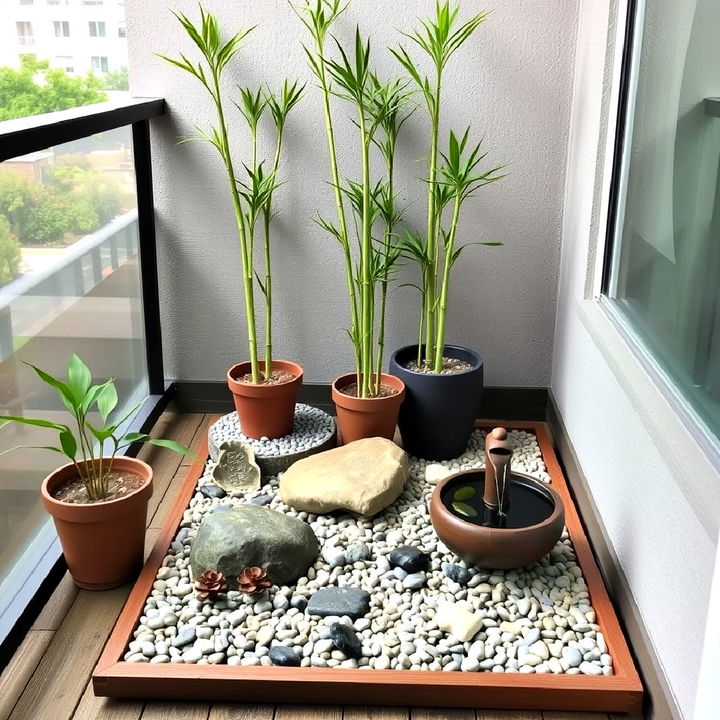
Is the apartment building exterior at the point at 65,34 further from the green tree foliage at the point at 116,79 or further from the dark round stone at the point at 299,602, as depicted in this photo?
the dark round stone at the point at 299,602

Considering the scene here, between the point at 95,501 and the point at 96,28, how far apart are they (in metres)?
2.32

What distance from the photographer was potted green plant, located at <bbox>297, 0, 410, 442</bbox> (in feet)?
7.97

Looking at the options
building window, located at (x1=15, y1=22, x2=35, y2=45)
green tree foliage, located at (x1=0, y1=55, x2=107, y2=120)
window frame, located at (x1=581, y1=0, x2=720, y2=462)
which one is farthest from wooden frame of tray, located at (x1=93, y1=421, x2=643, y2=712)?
building window, located at (x1=15, y1=22, x2=35, y2=45)

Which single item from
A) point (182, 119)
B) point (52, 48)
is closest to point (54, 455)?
point (182, 119)

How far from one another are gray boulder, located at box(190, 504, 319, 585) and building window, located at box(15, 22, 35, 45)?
3088 mm

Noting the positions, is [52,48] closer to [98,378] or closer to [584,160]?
[98,378]

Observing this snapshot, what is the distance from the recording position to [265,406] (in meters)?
2.55

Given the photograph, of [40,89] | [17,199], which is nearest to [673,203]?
[17,199]

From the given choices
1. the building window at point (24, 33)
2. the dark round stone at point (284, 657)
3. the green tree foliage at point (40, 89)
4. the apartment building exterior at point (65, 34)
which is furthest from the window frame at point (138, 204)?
the building window at point (24, 33)

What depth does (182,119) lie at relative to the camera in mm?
2721

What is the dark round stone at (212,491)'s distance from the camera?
7.85 feet

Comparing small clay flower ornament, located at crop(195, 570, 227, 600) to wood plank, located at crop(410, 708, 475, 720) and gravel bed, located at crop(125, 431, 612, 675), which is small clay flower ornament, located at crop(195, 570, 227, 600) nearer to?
gravel bed, located at crop(125, 431, 612, 675)

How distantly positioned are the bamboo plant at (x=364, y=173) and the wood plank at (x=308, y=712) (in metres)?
1.09

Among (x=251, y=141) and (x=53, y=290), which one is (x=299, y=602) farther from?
(x=251, y=141)
